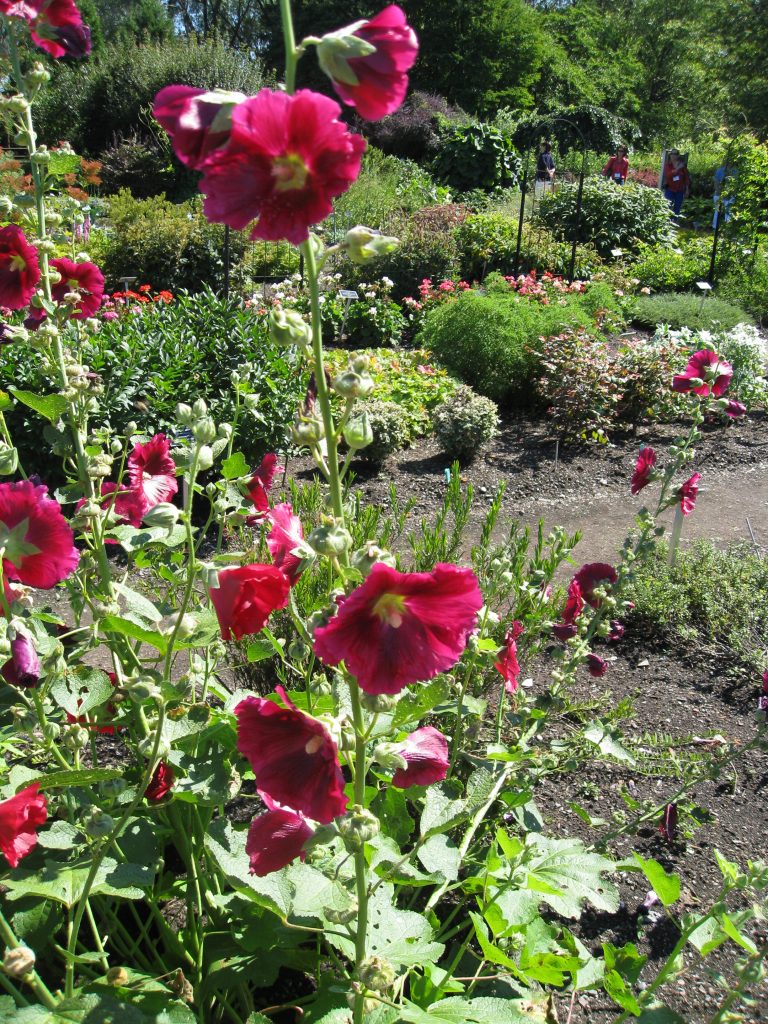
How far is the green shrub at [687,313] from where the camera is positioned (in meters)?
8.45

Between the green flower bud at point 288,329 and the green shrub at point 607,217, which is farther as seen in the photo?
the green shrub at point 607,217

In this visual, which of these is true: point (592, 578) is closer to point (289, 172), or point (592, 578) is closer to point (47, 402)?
point (47, 402)

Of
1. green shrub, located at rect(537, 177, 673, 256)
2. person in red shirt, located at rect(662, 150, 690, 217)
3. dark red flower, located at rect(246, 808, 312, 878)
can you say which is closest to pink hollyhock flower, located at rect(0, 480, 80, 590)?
dark red flower, located at rect(246, 808, 312, 878)

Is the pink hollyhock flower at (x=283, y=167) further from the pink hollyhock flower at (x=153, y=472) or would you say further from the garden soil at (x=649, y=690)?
the garden soil at (x=649, y=690)

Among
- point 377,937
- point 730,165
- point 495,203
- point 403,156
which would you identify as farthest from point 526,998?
point 403,156

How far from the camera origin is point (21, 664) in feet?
3.75

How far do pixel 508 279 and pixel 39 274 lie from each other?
7.66 meters

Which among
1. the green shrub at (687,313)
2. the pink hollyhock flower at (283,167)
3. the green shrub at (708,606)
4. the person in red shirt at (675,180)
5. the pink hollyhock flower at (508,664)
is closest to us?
the pink hollyhock flower at (283,167)

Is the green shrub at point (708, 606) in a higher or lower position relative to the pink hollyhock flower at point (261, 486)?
lower

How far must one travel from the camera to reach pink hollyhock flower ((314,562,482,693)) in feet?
2.89

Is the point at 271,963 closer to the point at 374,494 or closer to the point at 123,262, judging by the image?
the point at 374,494

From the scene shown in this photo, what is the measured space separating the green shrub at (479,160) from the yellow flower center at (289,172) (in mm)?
16066

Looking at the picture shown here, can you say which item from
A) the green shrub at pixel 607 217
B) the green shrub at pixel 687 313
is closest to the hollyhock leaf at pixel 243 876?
the green shrub at pixel 687 313

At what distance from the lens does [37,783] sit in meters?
1.04
